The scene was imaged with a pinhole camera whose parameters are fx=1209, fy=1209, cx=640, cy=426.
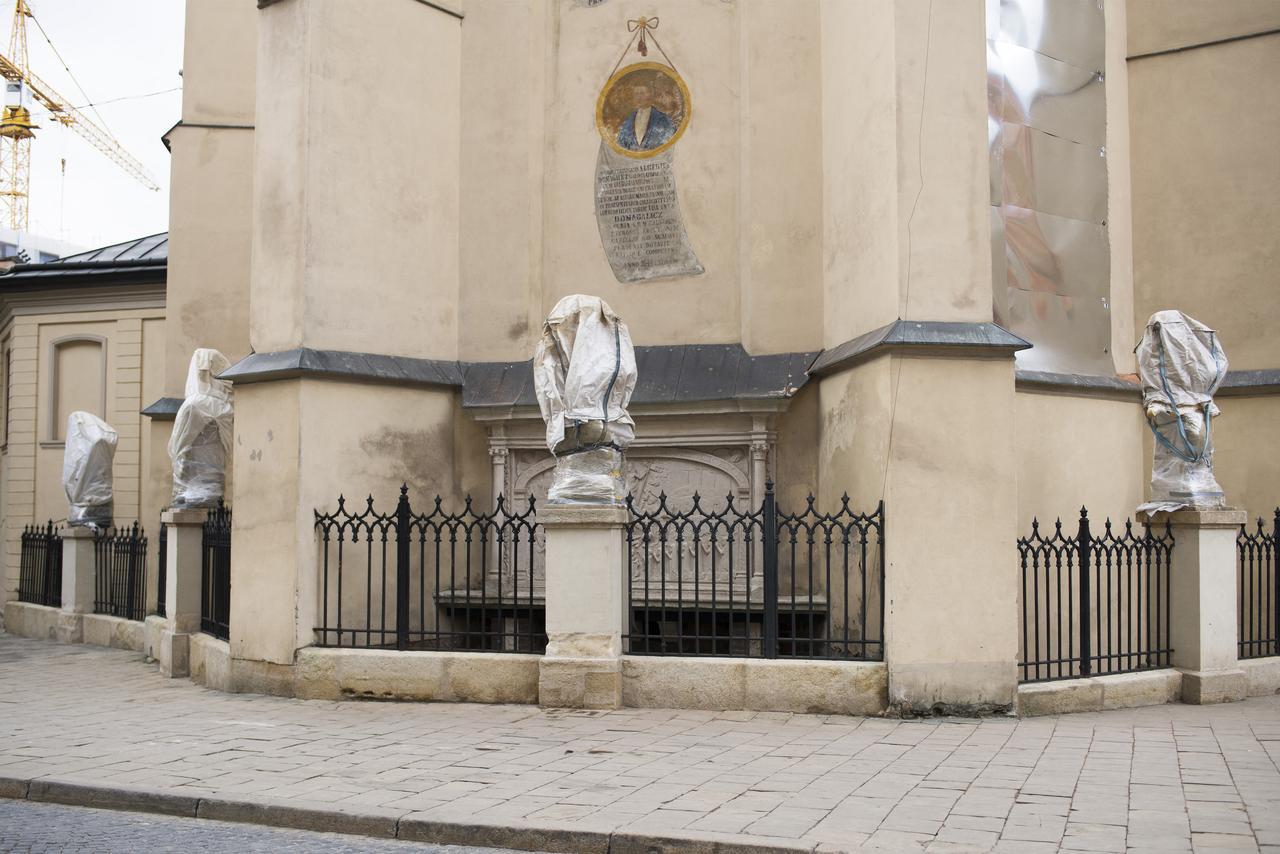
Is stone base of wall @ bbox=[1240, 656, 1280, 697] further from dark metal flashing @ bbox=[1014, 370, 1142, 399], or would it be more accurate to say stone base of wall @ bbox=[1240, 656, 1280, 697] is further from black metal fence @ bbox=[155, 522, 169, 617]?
black metal fence @ bbox=[155, 522, 169, 617]

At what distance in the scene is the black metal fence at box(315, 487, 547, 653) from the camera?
34.3 feet

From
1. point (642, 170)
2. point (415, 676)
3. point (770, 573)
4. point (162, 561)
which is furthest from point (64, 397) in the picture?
point (770, 573)

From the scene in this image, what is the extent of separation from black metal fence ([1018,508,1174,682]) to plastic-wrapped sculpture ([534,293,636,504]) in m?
3.48

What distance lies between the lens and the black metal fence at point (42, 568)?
60.0ft

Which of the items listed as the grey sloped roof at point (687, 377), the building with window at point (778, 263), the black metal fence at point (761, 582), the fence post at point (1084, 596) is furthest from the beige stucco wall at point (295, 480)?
the fence post at point (1084, 596)

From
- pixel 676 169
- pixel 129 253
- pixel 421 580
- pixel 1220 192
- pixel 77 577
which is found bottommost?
pixel 77 577

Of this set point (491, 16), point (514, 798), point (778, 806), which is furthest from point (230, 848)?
point (491, 16)

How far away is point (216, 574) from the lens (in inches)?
488

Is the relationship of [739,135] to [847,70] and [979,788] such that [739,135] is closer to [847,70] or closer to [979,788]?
[847,70]

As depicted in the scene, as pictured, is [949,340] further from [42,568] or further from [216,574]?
[42,568]

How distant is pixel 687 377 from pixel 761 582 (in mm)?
2245

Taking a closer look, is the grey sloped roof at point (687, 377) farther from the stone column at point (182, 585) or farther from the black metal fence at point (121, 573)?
the black metal fence at point (121, 573)

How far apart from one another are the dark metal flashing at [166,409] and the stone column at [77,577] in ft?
6.89

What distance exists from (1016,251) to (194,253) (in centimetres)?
1097
